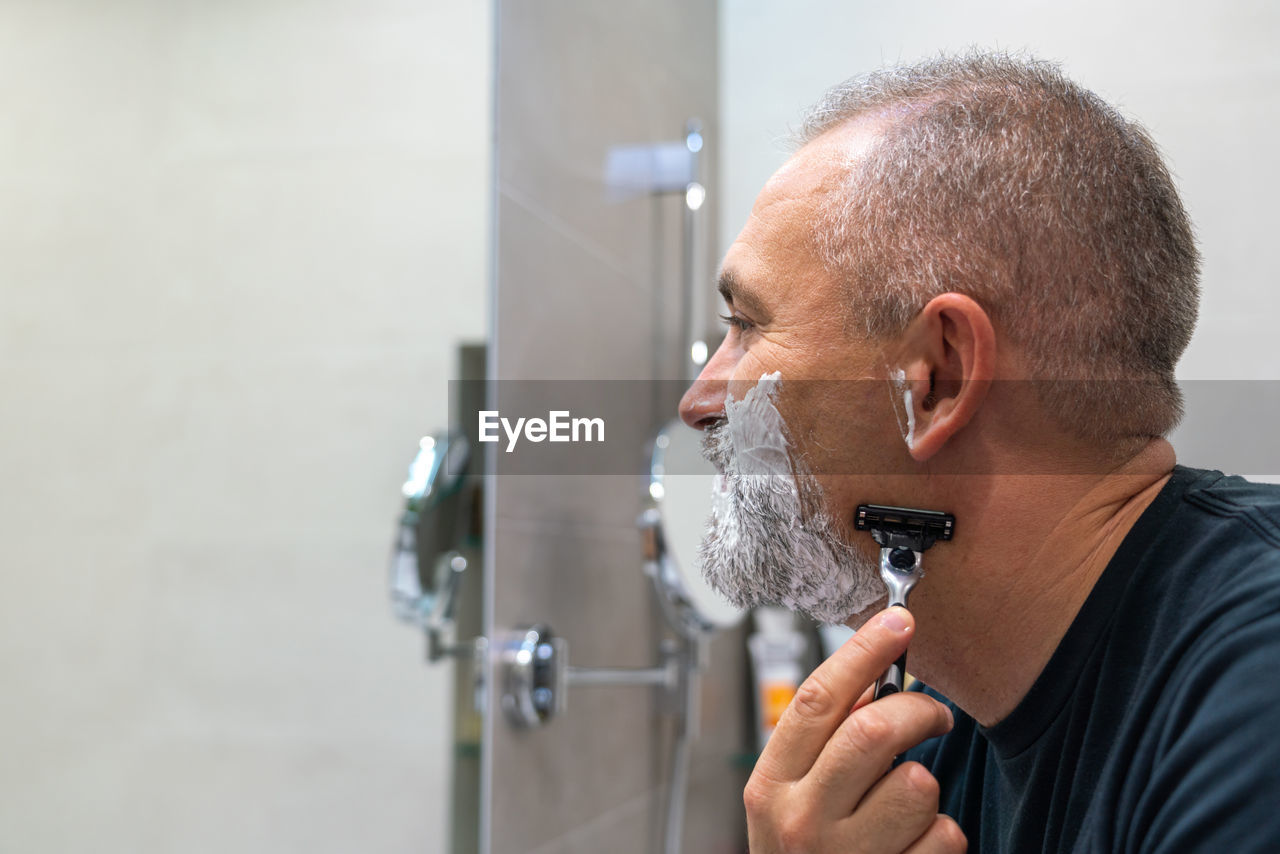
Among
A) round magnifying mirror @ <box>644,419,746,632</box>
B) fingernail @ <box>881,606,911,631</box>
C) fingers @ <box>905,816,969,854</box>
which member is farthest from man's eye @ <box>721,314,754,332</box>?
round magnifying mirror @ <box>644,419,746,632</box>

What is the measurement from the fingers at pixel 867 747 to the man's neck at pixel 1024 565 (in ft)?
0.26

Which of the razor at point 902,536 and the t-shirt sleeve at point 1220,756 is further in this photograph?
the razor at point 902,536

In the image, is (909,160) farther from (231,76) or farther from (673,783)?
(673,783)

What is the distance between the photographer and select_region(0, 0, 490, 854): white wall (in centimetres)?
80

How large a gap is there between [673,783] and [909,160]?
3.99 ft

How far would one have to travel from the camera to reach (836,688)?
0.60 meters

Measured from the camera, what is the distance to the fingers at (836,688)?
0.60 meters

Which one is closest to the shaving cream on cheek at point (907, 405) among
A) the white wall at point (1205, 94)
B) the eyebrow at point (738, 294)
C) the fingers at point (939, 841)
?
the eyebrow at point (738, 294)

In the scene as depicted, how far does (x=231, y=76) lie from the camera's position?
0.93 meters

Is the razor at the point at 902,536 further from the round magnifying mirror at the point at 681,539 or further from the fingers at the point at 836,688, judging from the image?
the round magnifying mirror at the point at 681,539

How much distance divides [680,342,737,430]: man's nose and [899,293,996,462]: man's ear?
0.14 meters
